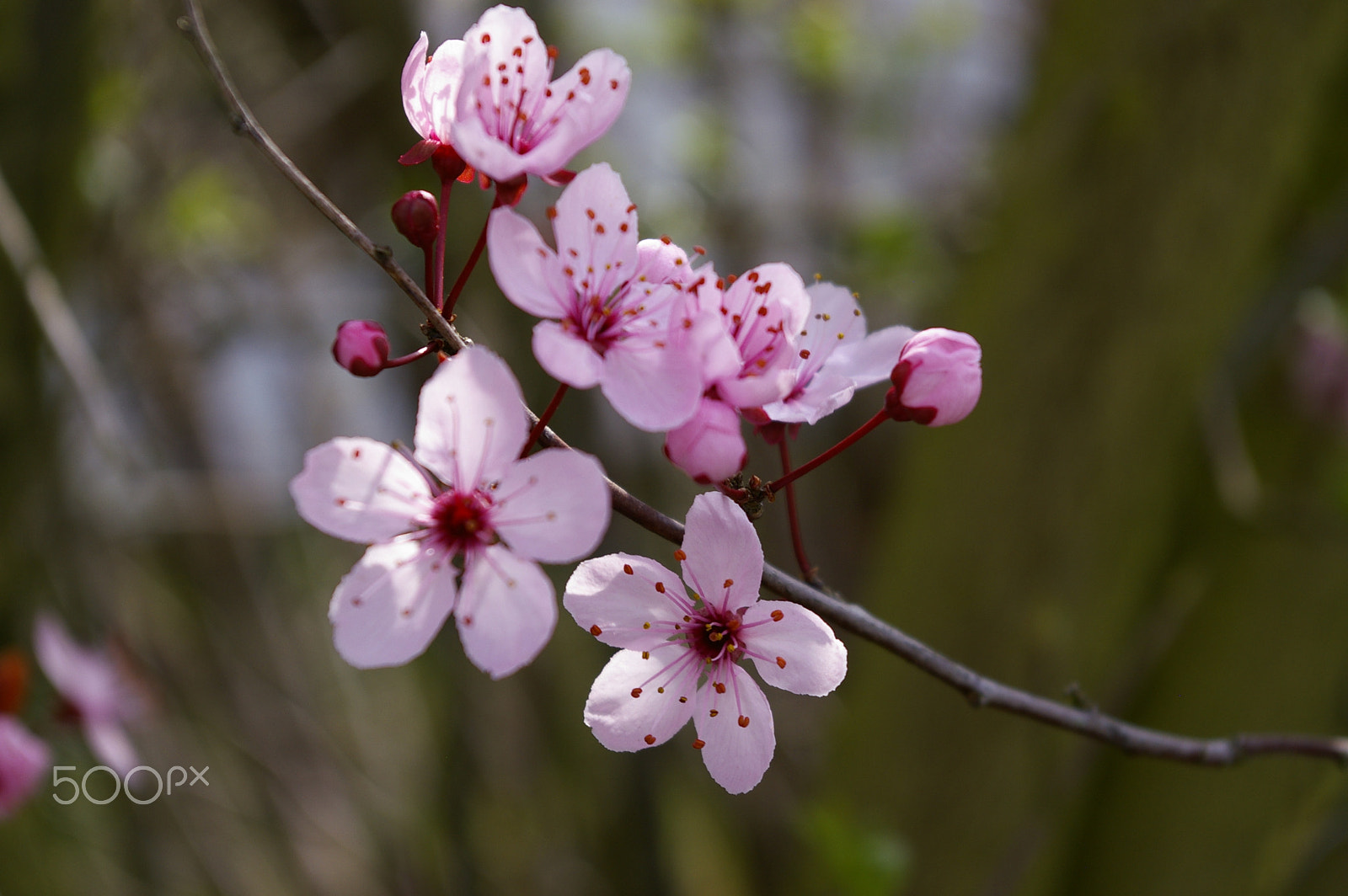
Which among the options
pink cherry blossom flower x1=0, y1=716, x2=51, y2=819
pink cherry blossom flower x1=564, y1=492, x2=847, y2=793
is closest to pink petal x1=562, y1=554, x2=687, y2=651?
pink cherry blossom flower x1=564, y1=492, x2=847, y2=793

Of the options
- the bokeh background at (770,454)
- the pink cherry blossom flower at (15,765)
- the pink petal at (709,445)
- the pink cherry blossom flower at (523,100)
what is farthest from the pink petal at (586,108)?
the pink cherry blossom flower at (15,765)

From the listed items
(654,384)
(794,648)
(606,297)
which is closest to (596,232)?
(606,297)

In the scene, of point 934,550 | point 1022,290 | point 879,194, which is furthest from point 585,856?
point 879,194

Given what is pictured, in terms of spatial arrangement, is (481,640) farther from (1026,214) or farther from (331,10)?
(331,10)

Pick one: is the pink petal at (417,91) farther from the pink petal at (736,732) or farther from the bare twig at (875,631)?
the pink petal at (736,732)

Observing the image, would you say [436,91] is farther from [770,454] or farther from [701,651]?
[770,454]

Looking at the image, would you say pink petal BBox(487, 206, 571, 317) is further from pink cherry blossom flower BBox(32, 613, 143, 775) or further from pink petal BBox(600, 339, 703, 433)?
pink cherry blossom flower BBox(32, 613, 143, 775)

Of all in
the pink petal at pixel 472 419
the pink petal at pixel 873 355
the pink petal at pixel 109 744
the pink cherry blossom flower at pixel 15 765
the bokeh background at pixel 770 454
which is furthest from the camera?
the bokeh background at pixel 770 454
